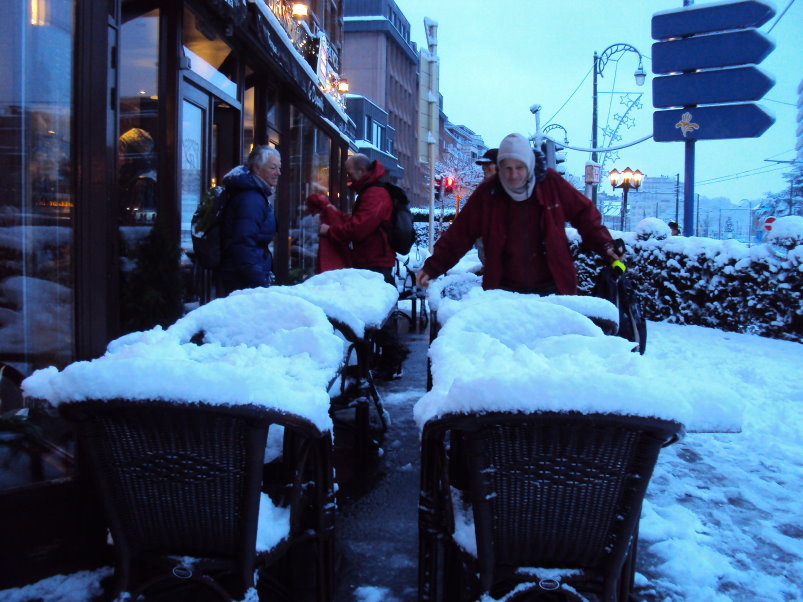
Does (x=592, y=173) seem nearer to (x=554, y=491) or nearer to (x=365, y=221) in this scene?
(x=365, y=221)

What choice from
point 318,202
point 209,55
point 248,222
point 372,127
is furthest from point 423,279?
point 372,127

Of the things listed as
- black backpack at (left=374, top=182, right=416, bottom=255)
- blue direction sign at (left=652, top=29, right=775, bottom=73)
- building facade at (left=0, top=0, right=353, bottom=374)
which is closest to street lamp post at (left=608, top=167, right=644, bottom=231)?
blue direction sign at (left=652, top=29, right=775, bottom=73)

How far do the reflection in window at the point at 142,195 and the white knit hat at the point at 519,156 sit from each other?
2.27m

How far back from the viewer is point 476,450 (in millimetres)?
1845

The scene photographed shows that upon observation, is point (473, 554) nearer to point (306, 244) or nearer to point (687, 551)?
point (687, 551)

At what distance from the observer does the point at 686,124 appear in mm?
15141

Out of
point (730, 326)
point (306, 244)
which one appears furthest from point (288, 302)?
point (306, 244)

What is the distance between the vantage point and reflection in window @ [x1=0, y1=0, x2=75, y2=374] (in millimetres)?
3211

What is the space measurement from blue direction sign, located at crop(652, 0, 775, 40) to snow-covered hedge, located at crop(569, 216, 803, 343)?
16.3 feet

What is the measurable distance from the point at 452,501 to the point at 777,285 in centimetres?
826

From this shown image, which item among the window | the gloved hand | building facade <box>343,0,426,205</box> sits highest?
building facade <box>343,0,426,205</box>

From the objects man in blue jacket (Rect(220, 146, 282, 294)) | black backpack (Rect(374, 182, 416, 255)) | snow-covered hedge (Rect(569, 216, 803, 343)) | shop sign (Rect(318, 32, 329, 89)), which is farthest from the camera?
shop sign (Rect(318, 32, 329, 89))

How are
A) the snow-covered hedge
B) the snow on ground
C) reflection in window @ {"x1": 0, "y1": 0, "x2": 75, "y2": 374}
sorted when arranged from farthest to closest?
1. the snow-covered hedge
2. reflection in window @ {"x1": 0, "y1": 0, "x2": 75, "y2": 374}
3. the snow on ground

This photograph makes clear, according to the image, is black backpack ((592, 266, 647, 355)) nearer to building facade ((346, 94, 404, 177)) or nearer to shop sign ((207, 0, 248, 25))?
shop sign ((207, 0, 248, 25))
